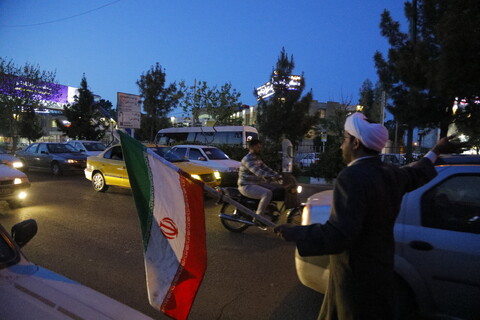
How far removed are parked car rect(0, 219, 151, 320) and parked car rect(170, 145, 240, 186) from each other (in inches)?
392

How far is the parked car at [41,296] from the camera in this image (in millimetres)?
1848

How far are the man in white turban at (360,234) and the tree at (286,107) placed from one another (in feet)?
70.2

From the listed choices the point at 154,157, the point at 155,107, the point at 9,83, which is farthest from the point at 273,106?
the point at 9,83

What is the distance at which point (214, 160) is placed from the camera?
43.2 ft

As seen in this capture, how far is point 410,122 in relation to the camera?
1495 centimetres

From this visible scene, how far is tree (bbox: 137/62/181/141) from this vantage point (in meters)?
32.8

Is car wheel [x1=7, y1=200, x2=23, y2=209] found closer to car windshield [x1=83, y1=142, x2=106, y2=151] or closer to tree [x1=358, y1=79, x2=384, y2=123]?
car windshield [x1=83, y1=142, x2=106, y2=151]

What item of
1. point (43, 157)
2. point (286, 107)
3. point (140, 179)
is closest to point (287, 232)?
point (140, 179)

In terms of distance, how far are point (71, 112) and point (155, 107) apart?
8.95 metres

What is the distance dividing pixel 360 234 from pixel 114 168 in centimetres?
1049

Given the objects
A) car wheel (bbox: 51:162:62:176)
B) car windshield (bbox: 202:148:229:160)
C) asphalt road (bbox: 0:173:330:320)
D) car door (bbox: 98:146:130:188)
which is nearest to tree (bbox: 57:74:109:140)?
car wheel (bbox: 51:162:62:176)

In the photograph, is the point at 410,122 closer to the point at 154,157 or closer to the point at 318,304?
the point at 318,304

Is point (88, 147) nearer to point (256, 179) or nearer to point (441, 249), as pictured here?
point (256, 179)

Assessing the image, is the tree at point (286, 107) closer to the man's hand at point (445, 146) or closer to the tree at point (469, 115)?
the tree at point (469, 115)
